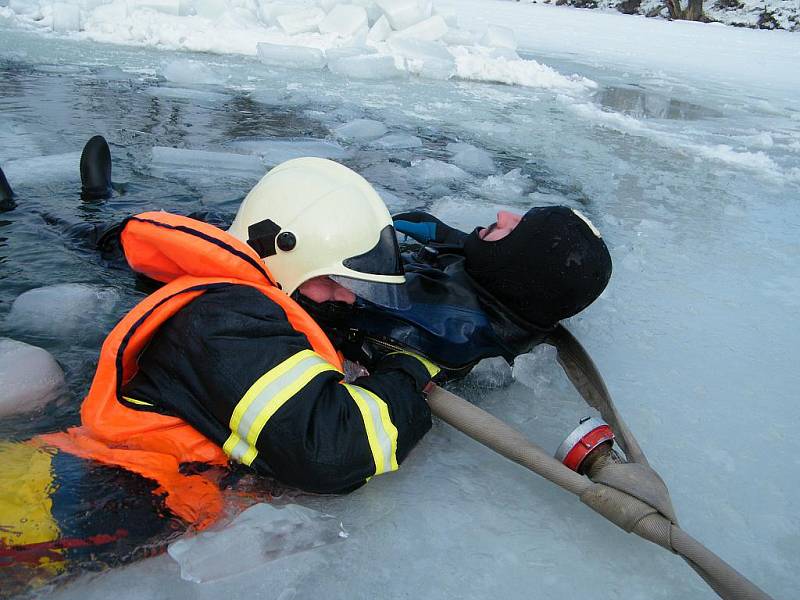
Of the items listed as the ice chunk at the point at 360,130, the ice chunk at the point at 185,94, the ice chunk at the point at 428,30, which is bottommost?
the ice chunk at the point at 360,130

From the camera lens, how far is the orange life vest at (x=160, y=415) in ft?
4.50

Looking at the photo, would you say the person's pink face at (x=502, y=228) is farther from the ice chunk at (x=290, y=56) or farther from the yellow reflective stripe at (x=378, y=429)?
the ice chunk at (x=290, y=56)

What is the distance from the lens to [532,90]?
7.39 m

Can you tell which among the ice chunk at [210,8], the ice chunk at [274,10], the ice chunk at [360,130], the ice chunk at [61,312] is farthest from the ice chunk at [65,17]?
the ice chunk at [61,312]

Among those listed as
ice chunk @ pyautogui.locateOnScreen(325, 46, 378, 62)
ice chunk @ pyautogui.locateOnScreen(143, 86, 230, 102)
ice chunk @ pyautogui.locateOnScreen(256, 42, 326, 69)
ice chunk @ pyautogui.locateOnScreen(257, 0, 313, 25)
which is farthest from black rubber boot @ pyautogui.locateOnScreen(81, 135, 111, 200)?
ice chunk @ pyautogui.locateOnScreen(257, 0, 313, 25)

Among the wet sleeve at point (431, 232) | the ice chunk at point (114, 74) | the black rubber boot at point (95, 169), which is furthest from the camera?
the ice chunk at point (114, 74)

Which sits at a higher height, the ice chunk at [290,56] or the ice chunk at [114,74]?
the ice chunk at [290,56]

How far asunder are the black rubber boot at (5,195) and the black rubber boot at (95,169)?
0.27m

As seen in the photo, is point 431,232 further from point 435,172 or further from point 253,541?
point 435,172

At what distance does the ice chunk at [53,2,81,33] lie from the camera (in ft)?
25.1

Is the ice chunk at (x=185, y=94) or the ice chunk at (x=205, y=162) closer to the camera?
the ice chunk at (x=205, y=162)

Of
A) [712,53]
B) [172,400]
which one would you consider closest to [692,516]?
[172,400]

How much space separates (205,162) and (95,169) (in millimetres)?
789

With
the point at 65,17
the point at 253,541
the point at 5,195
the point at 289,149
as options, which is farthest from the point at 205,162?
the point at 65,17
